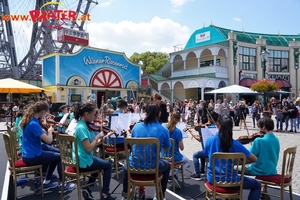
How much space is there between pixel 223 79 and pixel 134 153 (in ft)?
82.7

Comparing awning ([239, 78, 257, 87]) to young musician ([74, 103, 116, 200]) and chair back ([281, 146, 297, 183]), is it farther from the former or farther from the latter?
young musician ([74, 103, 116, 200])

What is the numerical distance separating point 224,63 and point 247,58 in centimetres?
339

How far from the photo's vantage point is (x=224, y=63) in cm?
2827

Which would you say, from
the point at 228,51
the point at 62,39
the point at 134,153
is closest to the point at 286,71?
the point at 228,51

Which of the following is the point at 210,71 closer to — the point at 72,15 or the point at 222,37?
the point at 222,37

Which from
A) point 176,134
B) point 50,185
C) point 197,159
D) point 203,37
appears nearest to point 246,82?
point 203,37

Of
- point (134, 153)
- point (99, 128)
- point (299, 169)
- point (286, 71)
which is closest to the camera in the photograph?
point (134, 153)

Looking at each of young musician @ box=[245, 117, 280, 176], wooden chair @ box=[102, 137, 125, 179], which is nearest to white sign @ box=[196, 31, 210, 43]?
wooden chair @ box=[102, 137, 125, 179]

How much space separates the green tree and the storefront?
17769 millimetres

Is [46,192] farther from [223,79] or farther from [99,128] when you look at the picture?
[223,79]

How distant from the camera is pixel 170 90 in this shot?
98.4 ft

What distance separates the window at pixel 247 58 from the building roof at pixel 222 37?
1.36 metres

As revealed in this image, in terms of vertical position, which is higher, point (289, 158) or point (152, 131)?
point (152, 131)

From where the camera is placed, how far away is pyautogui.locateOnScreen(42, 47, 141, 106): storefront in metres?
21.4
